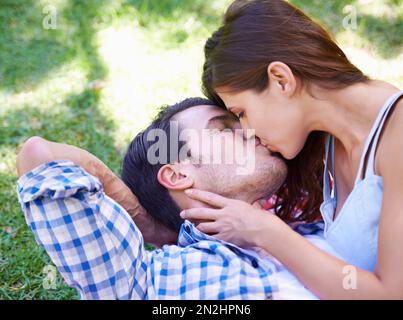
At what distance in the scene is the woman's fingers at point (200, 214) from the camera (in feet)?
8.48

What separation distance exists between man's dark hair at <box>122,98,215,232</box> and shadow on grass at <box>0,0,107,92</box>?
2014 millimetres

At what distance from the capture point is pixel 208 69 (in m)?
2.70

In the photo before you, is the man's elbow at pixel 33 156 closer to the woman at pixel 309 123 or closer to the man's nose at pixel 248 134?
the woman at pixel 309 123

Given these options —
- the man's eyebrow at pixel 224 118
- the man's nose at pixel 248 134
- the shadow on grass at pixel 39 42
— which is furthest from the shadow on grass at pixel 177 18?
the man's nose at pixel 248 134

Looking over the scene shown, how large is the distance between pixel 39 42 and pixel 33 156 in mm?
3190

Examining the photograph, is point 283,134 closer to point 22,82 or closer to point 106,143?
point 106,143

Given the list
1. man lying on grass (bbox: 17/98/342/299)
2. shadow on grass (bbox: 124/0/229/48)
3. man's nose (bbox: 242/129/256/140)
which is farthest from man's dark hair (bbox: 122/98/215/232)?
shadow on grass (bbox: 124/0/229/48)

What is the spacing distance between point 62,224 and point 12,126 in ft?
7.17

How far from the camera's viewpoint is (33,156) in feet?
7.86

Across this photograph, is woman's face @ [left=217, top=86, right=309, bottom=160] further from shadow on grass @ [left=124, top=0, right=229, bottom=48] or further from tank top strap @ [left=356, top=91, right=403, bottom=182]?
shadow on grass @ [left=124, top=0, right=229, bottom=48]

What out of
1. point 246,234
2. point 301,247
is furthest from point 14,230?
point 301,247

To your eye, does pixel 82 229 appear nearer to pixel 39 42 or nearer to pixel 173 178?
pixel 173 178

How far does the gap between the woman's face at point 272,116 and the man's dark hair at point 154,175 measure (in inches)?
13.0

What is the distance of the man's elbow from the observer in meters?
2.39
